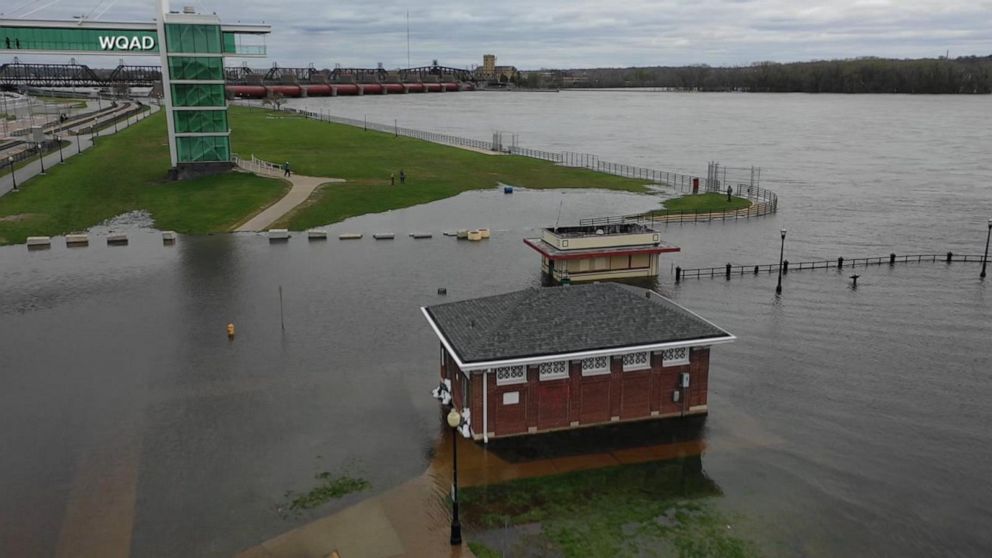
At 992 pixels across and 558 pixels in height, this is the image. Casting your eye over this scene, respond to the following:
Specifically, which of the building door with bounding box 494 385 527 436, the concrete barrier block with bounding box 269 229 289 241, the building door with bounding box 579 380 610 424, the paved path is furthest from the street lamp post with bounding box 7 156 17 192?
the building door with bounding box 579 380 610 424

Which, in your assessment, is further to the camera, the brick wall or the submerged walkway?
the submerged walkway

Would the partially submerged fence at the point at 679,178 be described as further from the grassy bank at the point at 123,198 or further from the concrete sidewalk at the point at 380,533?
the concrete sidewalk at the point at 380,533

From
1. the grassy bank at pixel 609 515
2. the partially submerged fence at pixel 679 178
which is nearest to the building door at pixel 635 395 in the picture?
the grassy bank at pixel 609 515

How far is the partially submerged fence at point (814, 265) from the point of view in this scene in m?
47.0

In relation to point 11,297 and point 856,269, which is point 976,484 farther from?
point 11,297

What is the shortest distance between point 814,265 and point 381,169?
50962mm

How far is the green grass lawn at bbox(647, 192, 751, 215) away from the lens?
67125mm

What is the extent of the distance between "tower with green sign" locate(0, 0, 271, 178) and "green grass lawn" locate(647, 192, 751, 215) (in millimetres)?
40160

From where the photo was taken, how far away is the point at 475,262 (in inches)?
1922

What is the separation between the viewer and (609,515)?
20688 millimetres

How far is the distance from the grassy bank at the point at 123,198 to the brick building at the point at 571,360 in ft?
126

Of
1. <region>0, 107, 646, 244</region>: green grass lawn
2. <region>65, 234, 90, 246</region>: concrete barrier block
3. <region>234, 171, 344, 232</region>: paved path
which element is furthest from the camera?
<region>0, 107, 646, 244</region>: green grass lawn

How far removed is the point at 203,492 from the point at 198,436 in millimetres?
3821

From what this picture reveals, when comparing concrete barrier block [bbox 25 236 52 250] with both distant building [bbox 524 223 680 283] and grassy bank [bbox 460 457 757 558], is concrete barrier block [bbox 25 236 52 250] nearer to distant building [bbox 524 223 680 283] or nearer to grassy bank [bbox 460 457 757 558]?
distant building [bbox 524 223 680 283]
